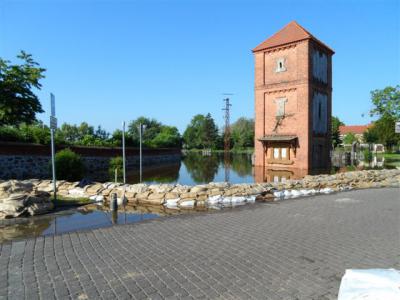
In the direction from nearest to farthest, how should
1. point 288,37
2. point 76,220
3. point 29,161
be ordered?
point 76,220 < point 29,161 < point 288,37

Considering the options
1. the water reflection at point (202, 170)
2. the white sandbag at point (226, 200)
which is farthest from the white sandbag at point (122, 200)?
the water reflection at point (202, 170)

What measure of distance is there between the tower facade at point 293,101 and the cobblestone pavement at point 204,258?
874 inches

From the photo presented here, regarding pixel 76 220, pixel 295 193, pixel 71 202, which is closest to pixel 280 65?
pixel 295 193

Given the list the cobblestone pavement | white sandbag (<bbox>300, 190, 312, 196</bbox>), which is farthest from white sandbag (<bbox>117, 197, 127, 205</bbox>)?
white sandbag (<bbox>300, 190, 312, 196</bbox>)

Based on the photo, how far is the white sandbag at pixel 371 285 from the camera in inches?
137

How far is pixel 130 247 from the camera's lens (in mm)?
6105

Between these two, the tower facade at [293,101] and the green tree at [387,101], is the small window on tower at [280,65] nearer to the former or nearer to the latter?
the tower facade at [293,101]

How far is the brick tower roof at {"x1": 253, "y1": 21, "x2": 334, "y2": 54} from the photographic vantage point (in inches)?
1173

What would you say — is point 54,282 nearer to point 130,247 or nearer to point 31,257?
point 31,257

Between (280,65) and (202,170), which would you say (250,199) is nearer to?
(202,170)

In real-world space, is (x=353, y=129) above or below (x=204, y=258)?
above

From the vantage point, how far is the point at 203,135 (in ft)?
330

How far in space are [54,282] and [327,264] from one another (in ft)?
13.7

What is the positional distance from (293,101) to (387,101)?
23.3m
